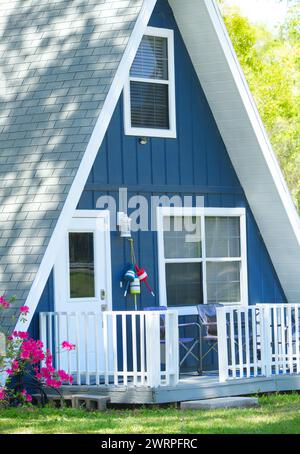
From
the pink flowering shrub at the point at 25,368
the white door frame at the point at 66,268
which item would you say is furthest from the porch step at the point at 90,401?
the white door frame at the point at 66,268

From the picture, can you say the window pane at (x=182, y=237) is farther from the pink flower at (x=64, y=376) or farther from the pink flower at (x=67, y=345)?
the pink flower at (x=64, y=376)

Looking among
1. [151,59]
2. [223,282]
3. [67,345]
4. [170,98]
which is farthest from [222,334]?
[151,59]

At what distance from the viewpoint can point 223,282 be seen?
17109mm

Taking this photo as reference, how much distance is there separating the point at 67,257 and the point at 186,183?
237 centimetres

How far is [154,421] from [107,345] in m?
1.74

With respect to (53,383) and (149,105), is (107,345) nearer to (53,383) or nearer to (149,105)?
(53,383)

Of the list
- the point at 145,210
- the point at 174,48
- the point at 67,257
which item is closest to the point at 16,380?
the point at 67,257

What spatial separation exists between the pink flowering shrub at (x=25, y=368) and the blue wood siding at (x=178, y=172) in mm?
1122

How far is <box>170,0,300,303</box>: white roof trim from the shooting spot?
16.0 m

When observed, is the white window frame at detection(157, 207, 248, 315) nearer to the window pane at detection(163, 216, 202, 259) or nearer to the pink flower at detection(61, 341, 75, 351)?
the window pane at detection(163, 216, 202, 259)

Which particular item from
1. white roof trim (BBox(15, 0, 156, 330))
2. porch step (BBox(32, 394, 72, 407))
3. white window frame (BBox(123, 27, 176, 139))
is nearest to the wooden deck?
porch step (BBox(32, 394, 72, 407))

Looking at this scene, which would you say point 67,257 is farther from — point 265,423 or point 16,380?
point 265,423

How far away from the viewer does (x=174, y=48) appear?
54.1 ft

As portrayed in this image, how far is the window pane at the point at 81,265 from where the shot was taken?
15047 mm
